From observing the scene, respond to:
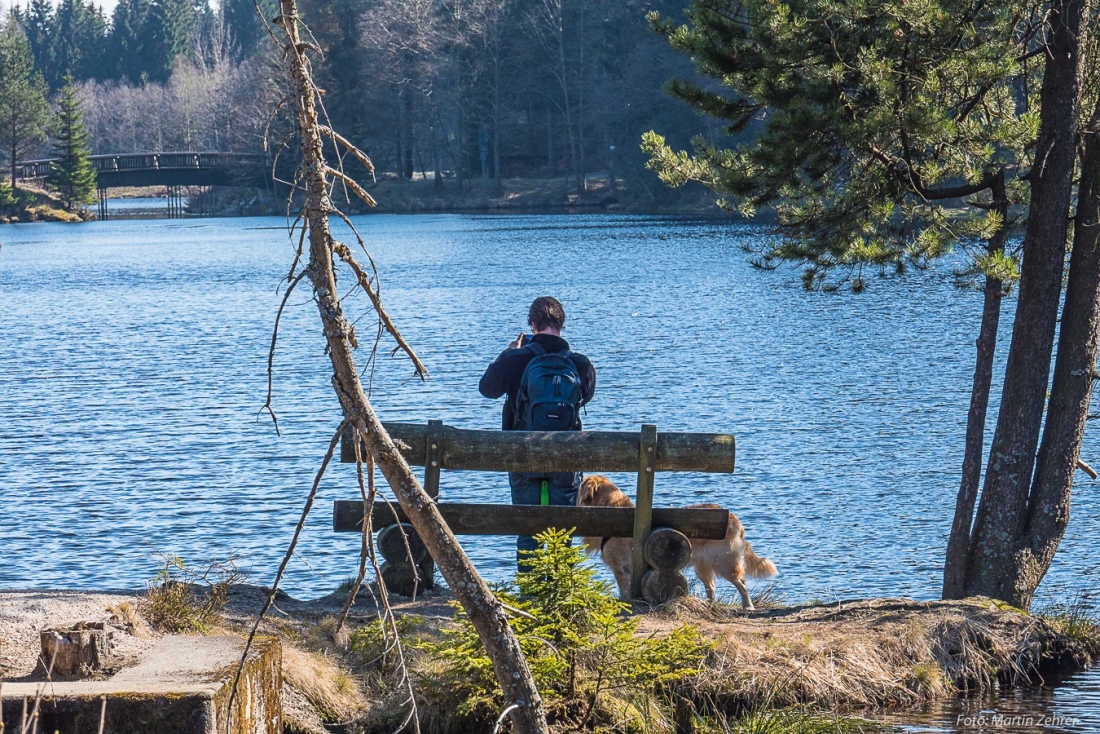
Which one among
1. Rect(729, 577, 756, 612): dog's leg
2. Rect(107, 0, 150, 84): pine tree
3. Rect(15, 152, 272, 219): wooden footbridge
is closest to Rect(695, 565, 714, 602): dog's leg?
Rect(729, 577, 756, 612): dog's leg

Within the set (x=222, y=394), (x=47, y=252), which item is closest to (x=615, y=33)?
(x=47, y=252)

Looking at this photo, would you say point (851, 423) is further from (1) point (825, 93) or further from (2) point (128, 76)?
(2) point (128, 76)

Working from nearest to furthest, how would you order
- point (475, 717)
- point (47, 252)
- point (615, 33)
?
1. point (475, 717)
2. point (47, 252)
3. point (615, 33)

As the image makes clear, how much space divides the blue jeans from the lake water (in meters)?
3.17

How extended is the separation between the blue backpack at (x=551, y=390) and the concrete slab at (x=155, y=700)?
3.02 meters

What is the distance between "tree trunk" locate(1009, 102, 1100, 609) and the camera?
8.08 m

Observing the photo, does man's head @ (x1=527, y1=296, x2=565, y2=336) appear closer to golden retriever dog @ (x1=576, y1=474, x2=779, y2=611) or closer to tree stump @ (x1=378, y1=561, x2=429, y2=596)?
golden retriever dog @ (x1=576, y1=474, x2=779, y2=611)

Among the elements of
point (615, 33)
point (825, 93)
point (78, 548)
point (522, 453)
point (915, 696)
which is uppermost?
point (615, 33)

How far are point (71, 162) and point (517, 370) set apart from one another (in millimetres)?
86848

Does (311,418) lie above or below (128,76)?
below

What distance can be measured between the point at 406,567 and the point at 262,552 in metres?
5.16

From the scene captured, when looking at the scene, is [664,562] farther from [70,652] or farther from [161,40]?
[161,40]

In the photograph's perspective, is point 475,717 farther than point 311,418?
No

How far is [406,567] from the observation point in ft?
25.0
